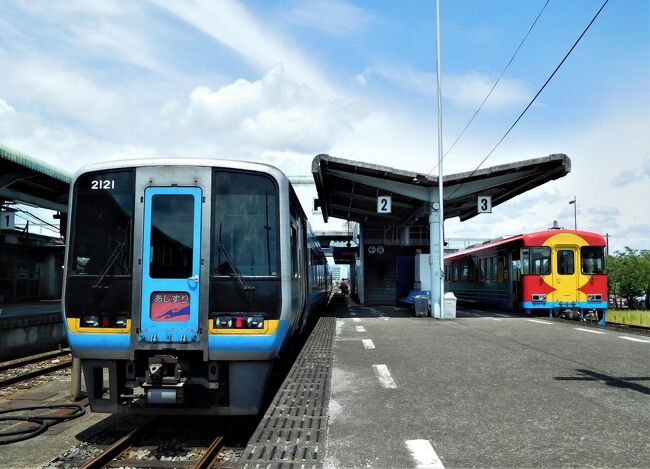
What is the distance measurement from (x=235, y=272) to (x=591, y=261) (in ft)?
57.0

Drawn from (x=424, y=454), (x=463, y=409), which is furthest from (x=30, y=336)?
(x=424, y=454)

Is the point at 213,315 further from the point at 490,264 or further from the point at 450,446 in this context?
the point at 490,264

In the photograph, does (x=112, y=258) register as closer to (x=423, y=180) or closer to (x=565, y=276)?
(x=423, y=180)

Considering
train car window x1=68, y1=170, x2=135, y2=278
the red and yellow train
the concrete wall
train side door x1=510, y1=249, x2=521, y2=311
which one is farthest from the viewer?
train side door x1=510, y1=249, x2=521, y2=311

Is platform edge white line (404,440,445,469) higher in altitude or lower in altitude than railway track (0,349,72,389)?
higher

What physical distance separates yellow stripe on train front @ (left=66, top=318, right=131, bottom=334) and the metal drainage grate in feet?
5.83

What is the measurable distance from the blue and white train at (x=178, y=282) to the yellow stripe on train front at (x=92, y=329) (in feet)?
0.04

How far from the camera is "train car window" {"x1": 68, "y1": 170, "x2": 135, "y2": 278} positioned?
582 centimetres

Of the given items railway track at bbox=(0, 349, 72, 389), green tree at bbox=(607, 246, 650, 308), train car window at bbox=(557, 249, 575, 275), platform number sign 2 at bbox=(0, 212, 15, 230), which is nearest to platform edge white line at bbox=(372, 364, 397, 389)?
railway track at bbox=(0, 349, 72, 389)

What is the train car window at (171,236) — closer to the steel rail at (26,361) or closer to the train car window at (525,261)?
the steel rail at (26,361)

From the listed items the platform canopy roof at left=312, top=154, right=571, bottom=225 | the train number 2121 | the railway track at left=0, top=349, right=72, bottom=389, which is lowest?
the railway track at left=0, top=349, right=72, bottom=389

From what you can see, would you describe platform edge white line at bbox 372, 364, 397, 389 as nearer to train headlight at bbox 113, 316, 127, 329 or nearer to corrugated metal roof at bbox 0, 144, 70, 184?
train headlight at bbox 113, 316, 127, 329

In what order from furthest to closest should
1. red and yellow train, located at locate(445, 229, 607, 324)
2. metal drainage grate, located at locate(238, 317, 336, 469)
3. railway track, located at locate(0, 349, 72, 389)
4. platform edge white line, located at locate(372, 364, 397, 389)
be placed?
red and yellow train, located at locate(445, 229, 607, 324)
railway track, located at locate(0, 349, 72, 389)
platform edge white line, located at locate(372, 364, 397, 389)
metal drainage grate, located at locate(238, 317, 336, 469)

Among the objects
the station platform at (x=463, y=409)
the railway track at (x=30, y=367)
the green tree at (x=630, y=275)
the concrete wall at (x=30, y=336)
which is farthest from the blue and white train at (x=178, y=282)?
the green tree at (x=630, y=275)
